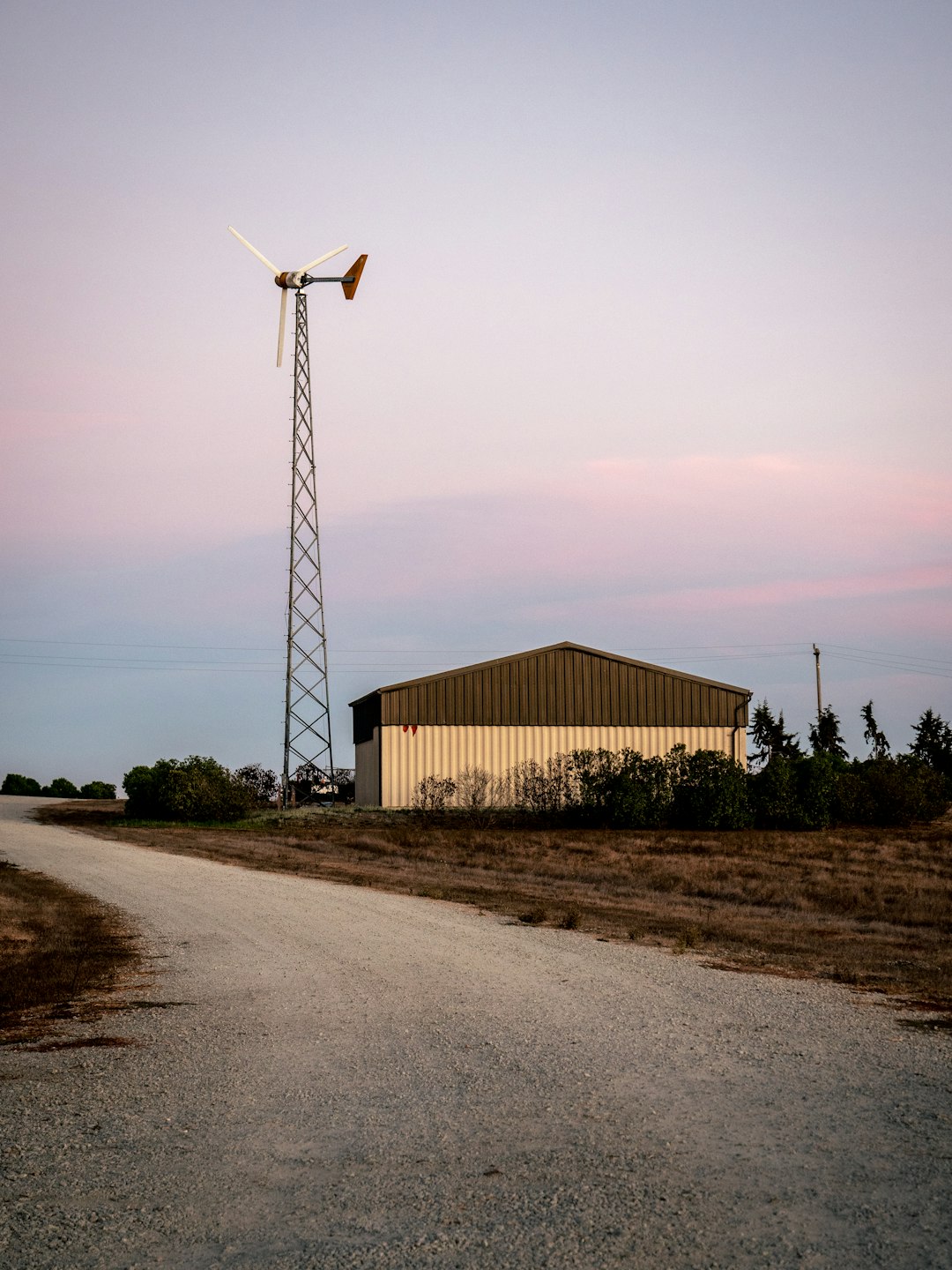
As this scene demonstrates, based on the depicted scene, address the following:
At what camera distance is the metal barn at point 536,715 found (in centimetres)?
4569

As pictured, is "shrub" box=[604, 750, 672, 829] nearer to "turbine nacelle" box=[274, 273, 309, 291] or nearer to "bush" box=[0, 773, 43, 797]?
"turbine nacelle" box=[274, 273, 309, 291]

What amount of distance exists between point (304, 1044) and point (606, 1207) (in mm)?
4104

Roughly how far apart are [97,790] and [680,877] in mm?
56086

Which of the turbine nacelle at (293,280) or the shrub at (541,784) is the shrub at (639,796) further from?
the turbine nacelle at (293,280)

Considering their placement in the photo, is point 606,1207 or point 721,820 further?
point 721,820

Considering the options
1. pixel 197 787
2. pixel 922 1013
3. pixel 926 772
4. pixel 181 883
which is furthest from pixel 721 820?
pixel 922 1013

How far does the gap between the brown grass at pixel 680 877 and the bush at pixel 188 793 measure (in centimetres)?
158

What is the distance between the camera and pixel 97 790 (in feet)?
243

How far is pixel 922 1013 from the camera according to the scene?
32.4ft

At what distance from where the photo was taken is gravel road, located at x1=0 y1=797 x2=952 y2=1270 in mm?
4797

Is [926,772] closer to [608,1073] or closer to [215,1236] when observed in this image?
[608,1073]

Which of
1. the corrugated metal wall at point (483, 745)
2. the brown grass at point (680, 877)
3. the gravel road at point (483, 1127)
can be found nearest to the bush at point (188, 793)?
the brown grass at point (680, 877)

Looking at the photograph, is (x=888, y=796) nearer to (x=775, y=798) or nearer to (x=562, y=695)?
(x=775, y=798)

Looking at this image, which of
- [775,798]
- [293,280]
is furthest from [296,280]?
[775,798]
